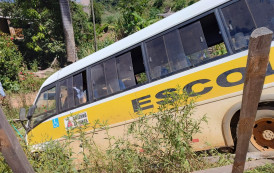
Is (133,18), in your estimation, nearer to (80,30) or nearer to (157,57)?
(80,30)

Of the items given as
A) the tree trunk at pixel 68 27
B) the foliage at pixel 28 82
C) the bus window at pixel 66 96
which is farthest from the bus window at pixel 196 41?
the foliage at pixel 28 82

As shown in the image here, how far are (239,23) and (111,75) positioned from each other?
109 inches

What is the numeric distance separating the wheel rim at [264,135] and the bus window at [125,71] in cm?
247

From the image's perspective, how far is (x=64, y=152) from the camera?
9.34 feet

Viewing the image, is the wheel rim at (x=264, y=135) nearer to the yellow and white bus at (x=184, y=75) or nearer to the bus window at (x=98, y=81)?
the yellow and white bus at (x=184, y=75)

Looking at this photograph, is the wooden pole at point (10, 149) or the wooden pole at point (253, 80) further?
the wooden pole at point (10, 149)

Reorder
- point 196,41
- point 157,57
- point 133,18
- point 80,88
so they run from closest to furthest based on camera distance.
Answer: point 196,41 → point 157,57 → point 80,88 → point 133,18

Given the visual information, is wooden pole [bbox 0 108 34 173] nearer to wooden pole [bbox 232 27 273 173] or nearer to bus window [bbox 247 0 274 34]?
wooden pole [bbox 232 27 273 173]

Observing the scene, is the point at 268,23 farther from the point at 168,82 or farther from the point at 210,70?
→ the point at 168,82

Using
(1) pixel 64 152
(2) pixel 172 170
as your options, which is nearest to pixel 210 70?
(2) pixel 172 170

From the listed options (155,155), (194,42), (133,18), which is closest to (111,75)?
(194,42)

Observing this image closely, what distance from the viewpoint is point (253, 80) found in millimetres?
1688

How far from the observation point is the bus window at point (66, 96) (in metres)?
5.44

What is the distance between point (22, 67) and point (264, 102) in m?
16.9
